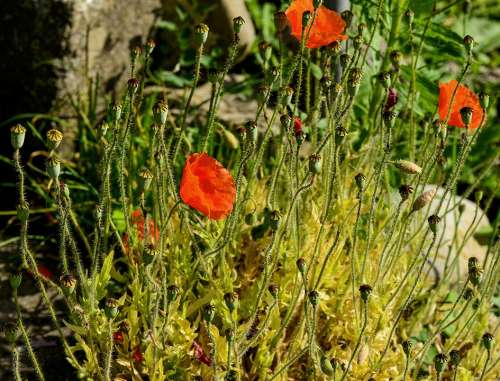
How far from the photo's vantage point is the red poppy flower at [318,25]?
2678mm

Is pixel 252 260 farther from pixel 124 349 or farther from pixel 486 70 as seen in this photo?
pixel 486 70

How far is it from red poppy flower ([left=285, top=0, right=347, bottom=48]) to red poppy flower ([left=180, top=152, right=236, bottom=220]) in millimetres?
538

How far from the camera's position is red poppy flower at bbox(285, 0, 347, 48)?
268 cm

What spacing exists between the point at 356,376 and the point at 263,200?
0.73 metres

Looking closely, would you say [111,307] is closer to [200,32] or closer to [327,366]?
[327,366]

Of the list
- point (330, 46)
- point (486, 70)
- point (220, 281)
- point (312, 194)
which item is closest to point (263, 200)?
point (312, 194)

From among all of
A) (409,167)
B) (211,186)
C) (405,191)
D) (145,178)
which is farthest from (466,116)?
(145,178)

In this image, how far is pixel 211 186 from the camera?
93.0 inches

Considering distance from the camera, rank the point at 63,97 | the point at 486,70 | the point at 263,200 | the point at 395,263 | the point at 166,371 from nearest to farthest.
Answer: the point at 166,371
the point at 395,263
the point at 263,200
the point at 63,97
the point at 486,70

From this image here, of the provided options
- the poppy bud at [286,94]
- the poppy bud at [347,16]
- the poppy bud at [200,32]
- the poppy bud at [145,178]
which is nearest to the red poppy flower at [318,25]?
the poppy bud at [347,16]

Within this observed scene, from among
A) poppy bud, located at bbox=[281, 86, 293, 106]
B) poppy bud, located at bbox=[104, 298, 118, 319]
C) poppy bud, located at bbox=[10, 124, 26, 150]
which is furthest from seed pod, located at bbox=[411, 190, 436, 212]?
poppy bud, located at bbox=[10, 124, 26, 150]

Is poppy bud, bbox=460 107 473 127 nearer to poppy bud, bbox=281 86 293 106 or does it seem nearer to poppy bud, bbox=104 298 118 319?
poppy bud, bbox=281 86 293 106

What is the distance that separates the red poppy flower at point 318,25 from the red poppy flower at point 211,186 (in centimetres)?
54

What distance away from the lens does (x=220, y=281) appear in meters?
2.64
